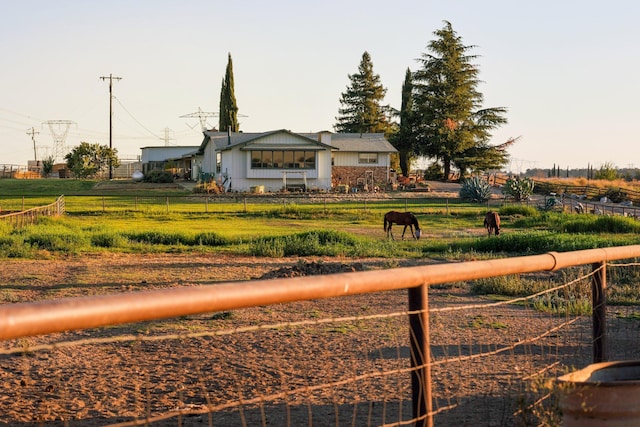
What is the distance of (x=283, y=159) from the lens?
223ft

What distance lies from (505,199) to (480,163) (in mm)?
27890

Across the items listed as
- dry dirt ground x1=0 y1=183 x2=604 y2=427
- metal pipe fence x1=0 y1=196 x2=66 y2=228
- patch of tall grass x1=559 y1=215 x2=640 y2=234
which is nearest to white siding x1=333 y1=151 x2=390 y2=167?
metal pipe fence x1=0 y1=196 x2=66 y2=228

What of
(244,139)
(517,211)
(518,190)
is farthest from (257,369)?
(244,139)

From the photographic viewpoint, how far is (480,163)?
3423 inches

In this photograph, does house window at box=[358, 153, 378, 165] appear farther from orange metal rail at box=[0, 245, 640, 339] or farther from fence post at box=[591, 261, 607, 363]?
orange metal rail at box=[0, 245, 640, 339]

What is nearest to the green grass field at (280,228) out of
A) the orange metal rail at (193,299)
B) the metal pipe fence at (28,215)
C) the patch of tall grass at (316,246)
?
the patch of tall grass at (316,246)

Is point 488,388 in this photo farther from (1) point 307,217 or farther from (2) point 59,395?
(1) point 307,217

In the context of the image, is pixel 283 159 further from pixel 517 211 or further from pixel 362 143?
pixel 517 211

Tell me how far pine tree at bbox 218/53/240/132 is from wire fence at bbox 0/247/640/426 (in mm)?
79239

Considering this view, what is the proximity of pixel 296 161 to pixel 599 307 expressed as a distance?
6231 cm

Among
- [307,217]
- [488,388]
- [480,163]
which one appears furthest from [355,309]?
[480,163]

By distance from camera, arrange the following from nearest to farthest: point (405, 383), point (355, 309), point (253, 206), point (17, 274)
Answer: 1. point (405, 383)
2. point (355, 309)
3. point (17, 274)
4. point (253, 206)

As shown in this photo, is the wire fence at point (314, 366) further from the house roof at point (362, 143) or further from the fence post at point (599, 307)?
the house roof at point (362, 143)

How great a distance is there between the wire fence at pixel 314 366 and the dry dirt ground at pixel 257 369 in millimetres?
21
